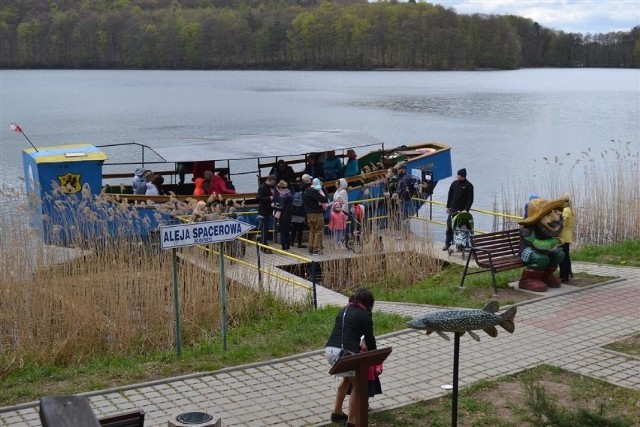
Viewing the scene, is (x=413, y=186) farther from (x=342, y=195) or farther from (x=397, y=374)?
(x=397, y=374)

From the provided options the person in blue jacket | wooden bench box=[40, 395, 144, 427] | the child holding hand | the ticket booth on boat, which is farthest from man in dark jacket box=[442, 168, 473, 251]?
wooden bench box=[40, 395, 144, 427]

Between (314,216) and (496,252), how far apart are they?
4859 mm

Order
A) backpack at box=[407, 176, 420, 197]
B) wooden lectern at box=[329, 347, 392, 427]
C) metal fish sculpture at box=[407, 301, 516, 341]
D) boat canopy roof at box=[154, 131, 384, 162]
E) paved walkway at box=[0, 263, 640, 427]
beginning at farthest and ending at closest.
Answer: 1. backpack at box=[407, 176, 420, 197]
2. boat canopy roof at box=[154, 131, 384, 162]
3. paved walkway at box=[0, 263, 640, 427]
4. metal fish sculpture at box=[407, 301, 516, 341]
5. wooden lectern at box=[329, 347, 392, 427]

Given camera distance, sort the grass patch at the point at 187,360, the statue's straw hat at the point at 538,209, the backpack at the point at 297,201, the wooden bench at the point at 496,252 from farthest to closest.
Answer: the backpack at the point at 297,201
the wooden bench at the point at 496,252
the statue's straw hat at the point at 538,209
the grass patch at the point at 187,360

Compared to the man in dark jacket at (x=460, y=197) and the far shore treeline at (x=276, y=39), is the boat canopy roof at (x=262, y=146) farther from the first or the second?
the far shore treeline at (x=276, y=39)

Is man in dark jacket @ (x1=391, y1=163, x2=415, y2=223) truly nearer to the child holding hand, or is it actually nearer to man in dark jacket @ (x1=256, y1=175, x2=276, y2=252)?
the child holding hand

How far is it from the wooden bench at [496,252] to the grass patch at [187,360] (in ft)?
6.63

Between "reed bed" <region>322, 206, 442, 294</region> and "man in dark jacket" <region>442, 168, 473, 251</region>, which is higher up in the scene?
"man in dark jacket" <region>442, 168, 473, 251</region>

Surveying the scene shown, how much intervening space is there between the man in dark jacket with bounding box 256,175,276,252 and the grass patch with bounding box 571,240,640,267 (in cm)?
550

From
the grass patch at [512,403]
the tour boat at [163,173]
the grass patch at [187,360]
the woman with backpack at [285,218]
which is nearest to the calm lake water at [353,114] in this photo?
the tour boat at [163,173]

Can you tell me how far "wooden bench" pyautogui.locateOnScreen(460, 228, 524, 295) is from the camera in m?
12.3

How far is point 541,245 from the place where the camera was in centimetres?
1213

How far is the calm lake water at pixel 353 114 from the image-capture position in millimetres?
38791

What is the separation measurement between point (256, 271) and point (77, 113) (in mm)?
48201
